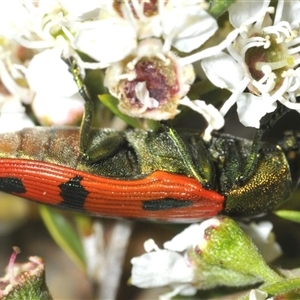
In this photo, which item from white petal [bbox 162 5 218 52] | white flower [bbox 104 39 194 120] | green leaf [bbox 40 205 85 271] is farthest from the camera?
green leaf [bbox 40 205 85 271]

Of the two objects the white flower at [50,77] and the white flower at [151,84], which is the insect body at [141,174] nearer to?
the white flower at [50,77]

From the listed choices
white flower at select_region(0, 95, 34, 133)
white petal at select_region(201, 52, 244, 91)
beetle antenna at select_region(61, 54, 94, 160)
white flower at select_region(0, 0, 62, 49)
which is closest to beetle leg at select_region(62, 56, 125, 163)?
beetle antenna at select_region(61, 54, 94, 160)

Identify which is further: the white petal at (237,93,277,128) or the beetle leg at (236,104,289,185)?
the beetle leg at (236,104,289,185)

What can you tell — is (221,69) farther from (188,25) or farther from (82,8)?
(82,8)

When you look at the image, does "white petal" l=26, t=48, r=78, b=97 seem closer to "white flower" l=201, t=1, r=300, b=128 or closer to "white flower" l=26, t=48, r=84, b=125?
"white flower" l=26, t=48, r=84, b=125

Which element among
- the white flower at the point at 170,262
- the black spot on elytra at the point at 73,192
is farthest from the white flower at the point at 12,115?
the white flower at the point at 170,262

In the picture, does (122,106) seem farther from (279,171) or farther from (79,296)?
(79,296)
